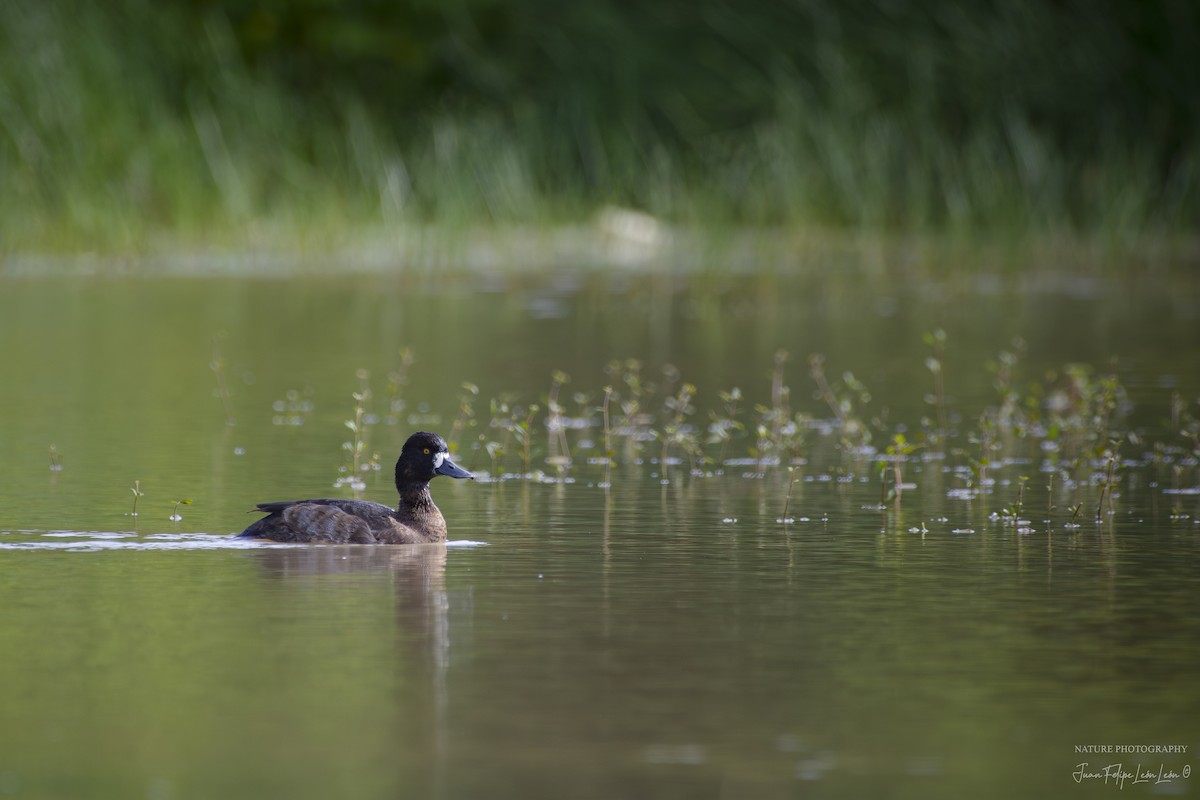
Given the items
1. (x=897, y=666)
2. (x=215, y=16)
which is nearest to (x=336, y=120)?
(x=215, y=16)

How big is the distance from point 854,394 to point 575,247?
1629cm

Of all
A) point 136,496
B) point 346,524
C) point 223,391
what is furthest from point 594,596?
point 223,391

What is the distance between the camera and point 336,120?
35750mm

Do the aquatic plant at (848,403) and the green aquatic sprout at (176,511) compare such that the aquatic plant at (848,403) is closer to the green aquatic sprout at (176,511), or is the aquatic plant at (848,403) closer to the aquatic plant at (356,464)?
the aquatic plant at (356,464)

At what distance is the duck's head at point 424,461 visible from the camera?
9672mm

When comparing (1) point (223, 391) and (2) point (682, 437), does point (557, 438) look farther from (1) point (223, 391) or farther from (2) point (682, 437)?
(1) point (223, 391)

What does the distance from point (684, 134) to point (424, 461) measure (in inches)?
879

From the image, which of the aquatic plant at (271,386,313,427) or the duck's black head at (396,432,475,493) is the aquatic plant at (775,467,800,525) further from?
the aquatic plant at (271,386,313,427)

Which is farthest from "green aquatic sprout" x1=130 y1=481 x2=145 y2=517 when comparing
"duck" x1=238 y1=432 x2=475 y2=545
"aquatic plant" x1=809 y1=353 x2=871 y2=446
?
"aquatic plant" x1=809 y1=353 x2=871 y2=446

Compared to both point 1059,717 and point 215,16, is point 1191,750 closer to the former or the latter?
point 1059,717

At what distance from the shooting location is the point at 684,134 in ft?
104

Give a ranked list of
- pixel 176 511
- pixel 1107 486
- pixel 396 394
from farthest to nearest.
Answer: pixel 396 394
pixel 1107 486
pixel 176 511

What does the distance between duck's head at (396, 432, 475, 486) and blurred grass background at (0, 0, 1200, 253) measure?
1519 centimetres

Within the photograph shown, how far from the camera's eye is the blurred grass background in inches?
995
